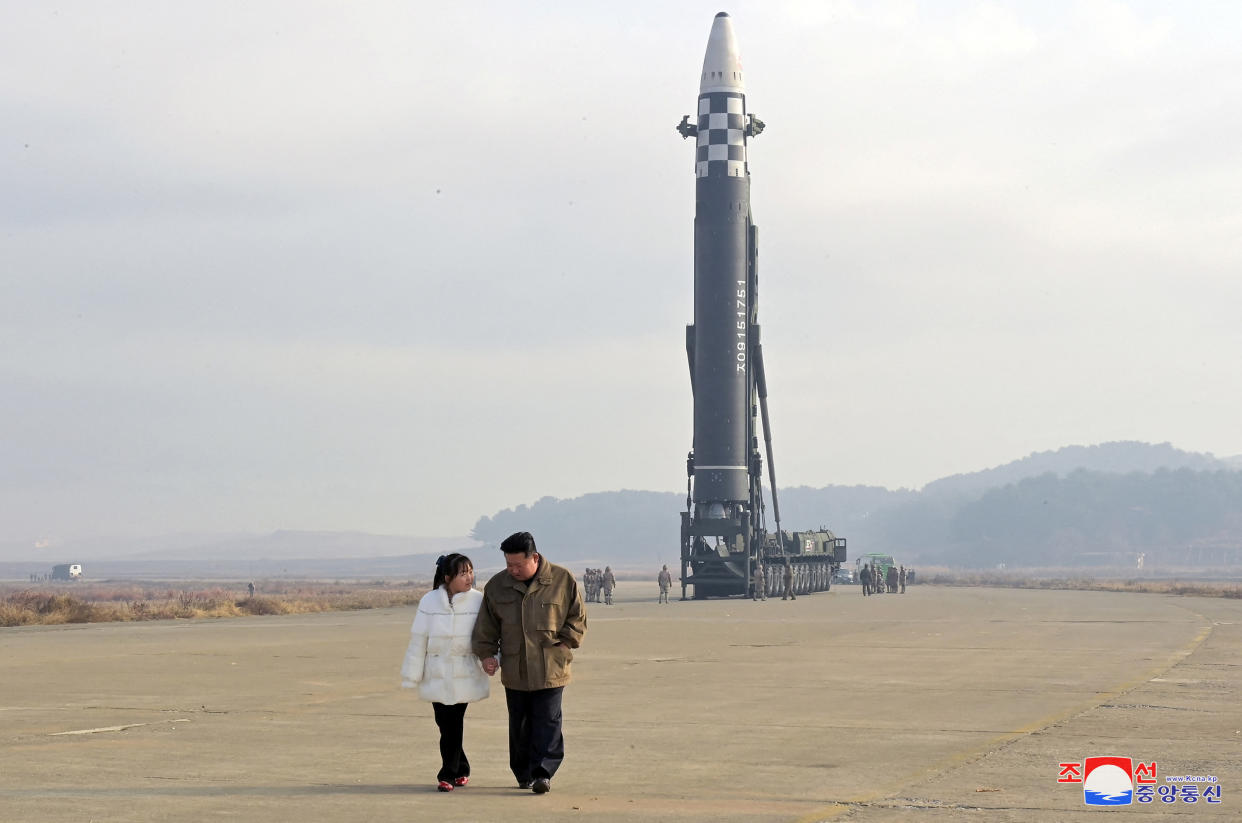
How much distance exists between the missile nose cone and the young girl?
136ft

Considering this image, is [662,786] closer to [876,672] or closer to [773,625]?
[876,672]

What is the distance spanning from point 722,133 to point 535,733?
137ft

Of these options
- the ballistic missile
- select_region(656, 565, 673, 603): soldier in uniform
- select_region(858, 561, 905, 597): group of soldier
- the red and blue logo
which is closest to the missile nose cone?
the ballistic missile

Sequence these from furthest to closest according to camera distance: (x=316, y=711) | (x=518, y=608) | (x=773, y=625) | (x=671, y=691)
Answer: (x=773, y=625) → (x=671, y=691) → (x=316, y=711) → (x=518, y=608)

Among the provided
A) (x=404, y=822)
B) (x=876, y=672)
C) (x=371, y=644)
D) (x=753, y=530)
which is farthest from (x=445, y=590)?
(x=753, y=530)

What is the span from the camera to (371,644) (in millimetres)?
25141

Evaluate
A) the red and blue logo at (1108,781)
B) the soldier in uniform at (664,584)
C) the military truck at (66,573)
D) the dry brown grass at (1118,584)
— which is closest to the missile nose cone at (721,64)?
the soldier in uniform at (664,584)

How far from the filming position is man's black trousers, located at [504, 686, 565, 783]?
9516mm

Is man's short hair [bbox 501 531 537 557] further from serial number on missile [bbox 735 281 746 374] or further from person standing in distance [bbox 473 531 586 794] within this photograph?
serial number on missile [bbox 735 281 746 374]

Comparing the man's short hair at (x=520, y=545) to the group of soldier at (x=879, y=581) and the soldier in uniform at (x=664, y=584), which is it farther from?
the group of soldier at (x=879, y=581)

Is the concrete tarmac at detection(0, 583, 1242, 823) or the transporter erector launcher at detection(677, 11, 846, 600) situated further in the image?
the transporter erector launcher at detection(677, 11, 846, 600)

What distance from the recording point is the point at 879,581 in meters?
62.6

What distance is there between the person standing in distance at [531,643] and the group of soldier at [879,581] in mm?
50833

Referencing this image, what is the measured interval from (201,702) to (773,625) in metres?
18.0
